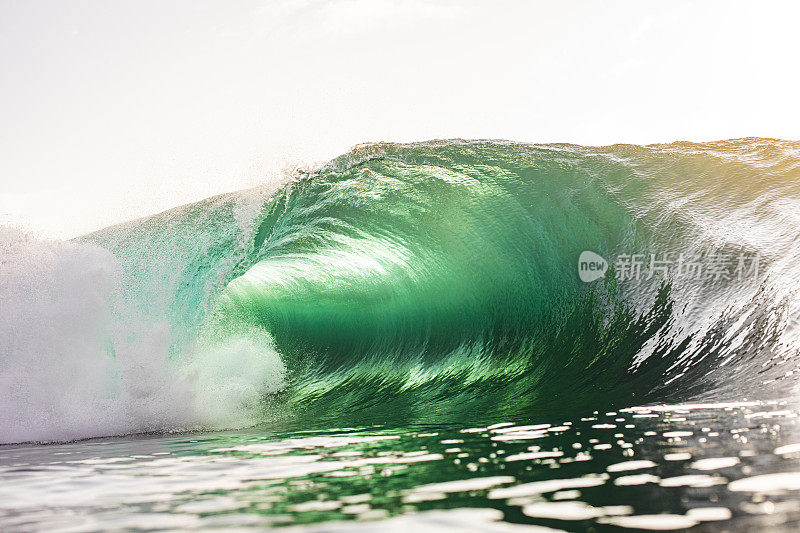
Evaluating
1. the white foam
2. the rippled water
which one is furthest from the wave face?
the rippled water

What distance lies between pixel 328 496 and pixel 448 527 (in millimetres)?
598

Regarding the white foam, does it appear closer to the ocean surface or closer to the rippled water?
the ocean surface

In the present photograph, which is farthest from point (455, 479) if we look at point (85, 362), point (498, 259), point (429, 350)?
point (498, 259)

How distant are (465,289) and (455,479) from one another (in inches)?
217

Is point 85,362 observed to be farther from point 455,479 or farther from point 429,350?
point 455,479

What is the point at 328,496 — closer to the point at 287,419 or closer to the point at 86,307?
the point at 287,419

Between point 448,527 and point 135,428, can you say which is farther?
point 135,428

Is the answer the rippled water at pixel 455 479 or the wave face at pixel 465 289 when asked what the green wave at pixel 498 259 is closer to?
the wave face at pixel 465 289

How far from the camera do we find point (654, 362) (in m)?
5.89

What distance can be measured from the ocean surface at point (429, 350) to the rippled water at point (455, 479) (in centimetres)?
2

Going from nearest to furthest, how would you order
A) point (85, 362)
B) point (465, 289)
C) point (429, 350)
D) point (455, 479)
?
point (455, 479)
point (85, 362)
point (429, 350)
point (465, 289)

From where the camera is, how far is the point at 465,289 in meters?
7.91

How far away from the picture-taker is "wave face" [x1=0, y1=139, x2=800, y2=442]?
5.63m

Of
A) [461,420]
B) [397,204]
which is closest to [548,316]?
[397,204]
